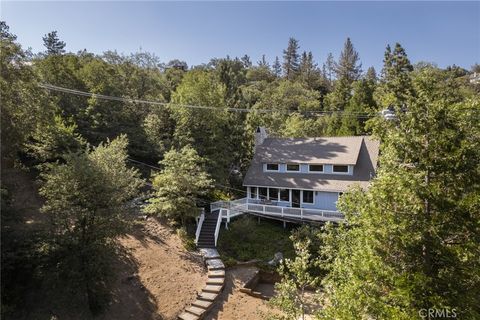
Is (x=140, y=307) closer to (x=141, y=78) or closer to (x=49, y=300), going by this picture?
(x=49, y=300)

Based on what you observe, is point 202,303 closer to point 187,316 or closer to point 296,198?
point 187,316

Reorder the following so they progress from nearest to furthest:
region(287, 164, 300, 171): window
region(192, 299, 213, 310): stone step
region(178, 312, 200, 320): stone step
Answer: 1. region(178, 312, 200, 320): stone step
2. region(192, 299, 213, 310): stone step
3. region(287, 164, 300, 171): window

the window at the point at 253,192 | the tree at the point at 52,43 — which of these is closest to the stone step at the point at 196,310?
the window at the point at 253,192

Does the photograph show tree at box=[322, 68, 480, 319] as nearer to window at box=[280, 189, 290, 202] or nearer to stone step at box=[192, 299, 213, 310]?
stone step at box=[192, 299, 213, 310]

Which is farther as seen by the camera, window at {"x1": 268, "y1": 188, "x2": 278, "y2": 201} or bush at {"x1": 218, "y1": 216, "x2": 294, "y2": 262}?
window at {"x1": 268, "y1": 188, "x2": 278, "y2": 201}

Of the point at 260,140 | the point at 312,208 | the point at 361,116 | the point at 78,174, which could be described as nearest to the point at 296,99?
the point at 361,116

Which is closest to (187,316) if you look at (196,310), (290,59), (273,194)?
(196,310)

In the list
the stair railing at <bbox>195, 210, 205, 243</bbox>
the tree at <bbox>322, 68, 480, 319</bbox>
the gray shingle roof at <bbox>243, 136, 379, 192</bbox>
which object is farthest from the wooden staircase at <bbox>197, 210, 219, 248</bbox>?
the tree at <bbox>322, 68, 480, 319</bbox>
